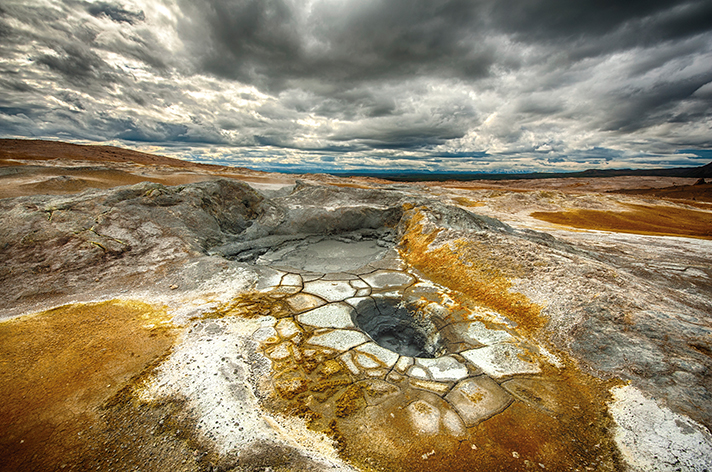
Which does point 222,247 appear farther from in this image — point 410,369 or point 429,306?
point 410,369

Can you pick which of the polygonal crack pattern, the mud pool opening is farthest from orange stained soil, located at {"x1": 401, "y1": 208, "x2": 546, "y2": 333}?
the mud pool opening

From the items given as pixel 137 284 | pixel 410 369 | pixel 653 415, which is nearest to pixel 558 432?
pixel 653 415

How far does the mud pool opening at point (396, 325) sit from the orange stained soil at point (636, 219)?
56.5 ft

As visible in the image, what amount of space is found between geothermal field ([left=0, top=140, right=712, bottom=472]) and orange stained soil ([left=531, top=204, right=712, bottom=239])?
1383 cm

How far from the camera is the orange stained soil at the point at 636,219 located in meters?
16.6

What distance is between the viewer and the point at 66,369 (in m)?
2.77

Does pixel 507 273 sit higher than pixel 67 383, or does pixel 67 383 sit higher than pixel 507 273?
pixel 507 273

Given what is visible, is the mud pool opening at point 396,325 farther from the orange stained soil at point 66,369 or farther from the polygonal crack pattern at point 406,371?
the orange stained soil at point 66,369

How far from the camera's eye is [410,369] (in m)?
2.95

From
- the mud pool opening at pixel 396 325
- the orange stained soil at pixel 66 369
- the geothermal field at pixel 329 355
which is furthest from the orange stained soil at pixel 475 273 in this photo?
the orange stained soil at pixel 66 369

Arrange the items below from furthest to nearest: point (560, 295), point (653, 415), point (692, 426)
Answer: point (560, 295), point (653, 415), point (692, 426)

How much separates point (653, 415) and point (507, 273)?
2456mm

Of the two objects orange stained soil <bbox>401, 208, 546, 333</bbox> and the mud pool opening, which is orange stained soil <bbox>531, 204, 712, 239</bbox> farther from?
the mud pool opening

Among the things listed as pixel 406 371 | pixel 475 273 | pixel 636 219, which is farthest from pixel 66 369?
pixel 636 219
